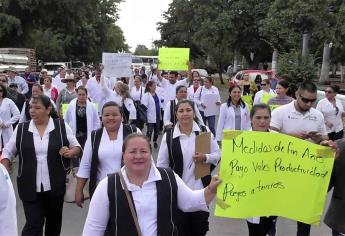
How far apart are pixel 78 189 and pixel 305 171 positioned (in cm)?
209

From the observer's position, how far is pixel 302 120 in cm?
584

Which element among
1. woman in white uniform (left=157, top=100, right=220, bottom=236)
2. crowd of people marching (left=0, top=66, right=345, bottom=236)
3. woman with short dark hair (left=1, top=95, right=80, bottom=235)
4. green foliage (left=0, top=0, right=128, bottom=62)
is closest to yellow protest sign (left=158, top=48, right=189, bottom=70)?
crowd of people marching (left=0, top=66, right=345, bottom=236)

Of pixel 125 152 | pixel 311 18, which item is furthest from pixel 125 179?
pixel 311 18

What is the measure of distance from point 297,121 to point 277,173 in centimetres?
166

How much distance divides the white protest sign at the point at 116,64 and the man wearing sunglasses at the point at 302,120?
8.41m

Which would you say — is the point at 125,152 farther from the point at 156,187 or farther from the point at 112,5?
the point at 112,5

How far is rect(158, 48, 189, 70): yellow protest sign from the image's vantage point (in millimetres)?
20359

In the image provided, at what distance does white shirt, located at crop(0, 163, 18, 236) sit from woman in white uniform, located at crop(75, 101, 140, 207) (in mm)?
2057

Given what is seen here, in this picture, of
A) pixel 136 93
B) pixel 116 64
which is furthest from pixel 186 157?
pixel 136 93

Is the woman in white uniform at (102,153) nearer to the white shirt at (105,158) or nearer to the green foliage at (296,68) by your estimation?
the white shirt at (105,158)

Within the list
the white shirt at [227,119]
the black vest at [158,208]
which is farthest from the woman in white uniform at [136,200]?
the white shirt at [227,119]

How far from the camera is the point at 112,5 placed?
6419cm

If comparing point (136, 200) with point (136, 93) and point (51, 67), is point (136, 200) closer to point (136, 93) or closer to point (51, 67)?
point (136, 93)

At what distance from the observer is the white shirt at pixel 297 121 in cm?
582
